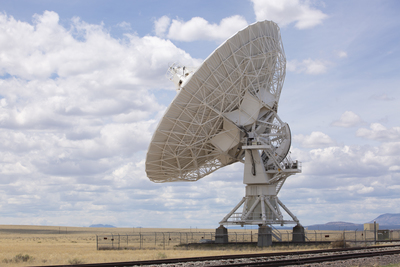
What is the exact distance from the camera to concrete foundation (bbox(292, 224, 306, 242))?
4200 cm

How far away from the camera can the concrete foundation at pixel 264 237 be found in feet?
125

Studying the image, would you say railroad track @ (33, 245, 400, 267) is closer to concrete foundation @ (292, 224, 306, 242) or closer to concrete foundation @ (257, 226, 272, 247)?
concrete foundation @ (257, 226, 272, 247)

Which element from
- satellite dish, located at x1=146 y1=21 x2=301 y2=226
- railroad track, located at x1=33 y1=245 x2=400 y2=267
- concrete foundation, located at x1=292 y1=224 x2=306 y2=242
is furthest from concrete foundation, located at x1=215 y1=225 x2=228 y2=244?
railroad track, located at x1=33 y1=245 x2=400 y2=267

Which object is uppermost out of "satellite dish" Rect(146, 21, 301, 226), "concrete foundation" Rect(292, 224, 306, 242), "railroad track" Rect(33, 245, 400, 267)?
"satellite dish" Rect(146, 21, 301, 226)

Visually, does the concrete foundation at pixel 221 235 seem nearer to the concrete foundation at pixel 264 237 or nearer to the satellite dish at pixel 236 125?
the satellite dish at pixel 236 125

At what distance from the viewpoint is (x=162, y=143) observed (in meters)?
36.6

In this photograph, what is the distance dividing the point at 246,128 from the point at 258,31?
8384mm

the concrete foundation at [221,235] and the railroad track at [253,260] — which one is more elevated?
the railroad track at [253,260]

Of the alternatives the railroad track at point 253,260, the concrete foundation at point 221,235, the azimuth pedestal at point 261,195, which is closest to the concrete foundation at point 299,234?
the azimuth pedestal at point 261,195

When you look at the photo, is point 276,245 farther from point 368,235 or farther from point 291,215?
point 368,235

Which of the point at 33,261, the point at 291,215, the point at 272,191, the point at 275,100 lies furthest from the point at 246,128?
the point at 33,261

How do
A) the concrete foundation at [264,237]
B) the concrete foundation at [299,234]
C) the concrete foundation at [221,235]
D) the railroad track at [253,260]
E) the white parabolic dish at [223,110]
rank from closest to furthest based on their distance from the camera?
the railroad track at [253,260] < the white parabolic dish at [223,110] < the concrete foundation at [264,237] < the concrete foundation at [221,235] < the concrete foundation at [299,234]

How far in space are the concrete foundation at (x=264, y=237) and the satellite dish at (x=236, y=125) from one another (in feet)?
2.18

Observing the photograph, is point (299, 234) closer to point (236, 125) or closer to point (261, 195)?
point (261, 195)
